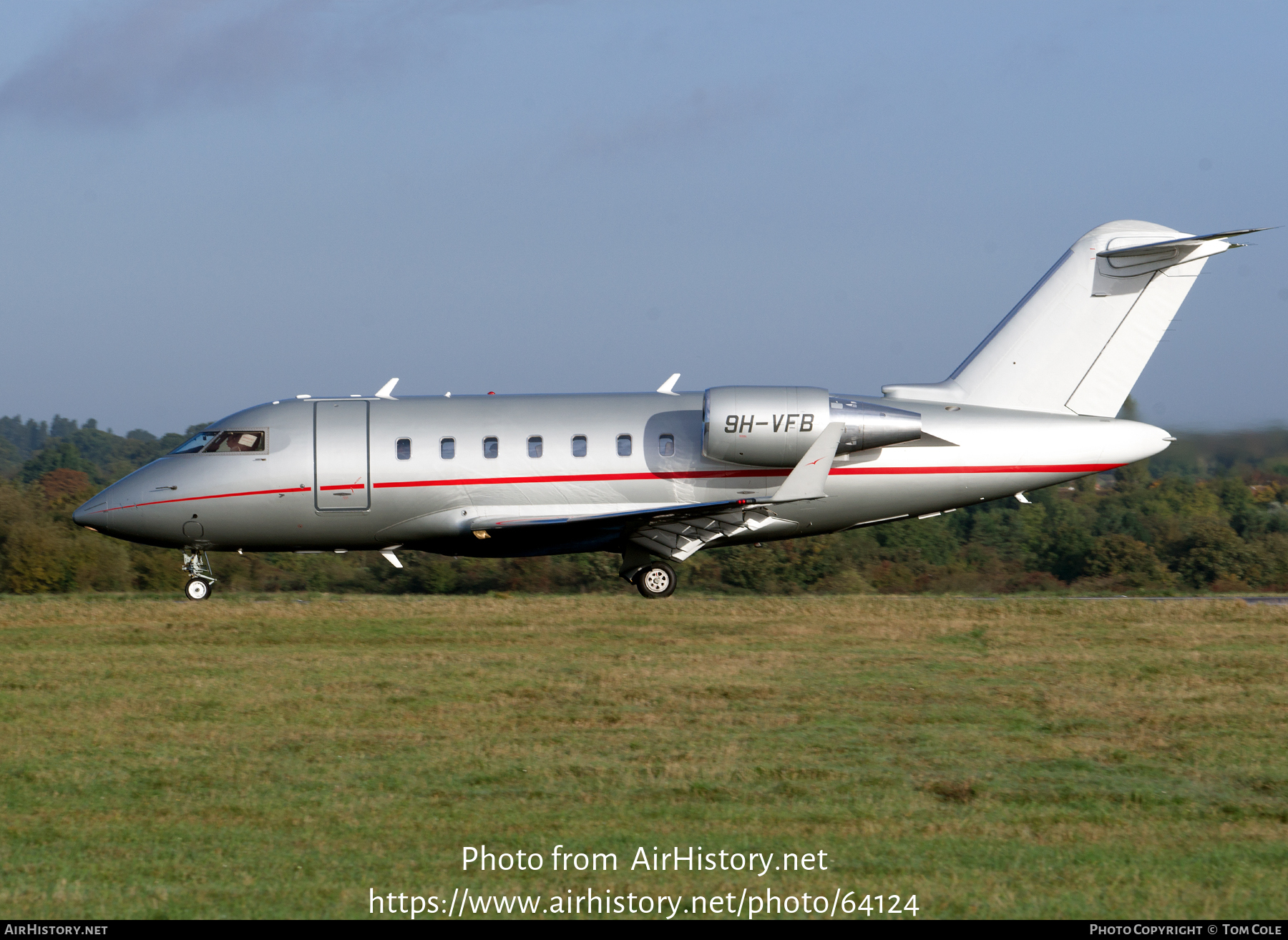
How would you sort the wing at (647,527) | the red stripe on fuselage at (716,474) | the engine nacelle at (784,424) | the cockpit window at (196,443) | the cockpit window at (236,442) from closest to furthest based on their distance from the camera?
the engine nacelle at (784,424)
the wing at (647,527)
the red stripe on fuselage at (716,474)
the cockpit window at (236,442)
the cockpit window at (196,443)

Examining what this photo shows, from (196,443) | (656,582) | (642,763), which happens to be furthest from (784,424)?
(642,763)

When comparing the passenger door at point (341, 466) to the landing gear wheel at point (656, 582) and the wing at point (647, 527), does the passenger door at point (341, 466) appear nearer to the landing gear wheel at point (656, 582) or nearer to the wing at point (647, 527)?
the wing at point (647, 527)

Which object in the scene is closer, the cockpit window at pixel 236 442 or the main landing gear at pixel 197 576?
the cockpit window at pixel 236 442

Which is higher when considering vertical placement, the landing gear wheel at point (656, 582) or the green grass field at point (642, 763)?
the landing gear wheel at point (656, 582)

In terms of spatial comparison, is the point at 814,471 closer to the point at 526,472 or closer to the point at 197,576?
the point at 526,472

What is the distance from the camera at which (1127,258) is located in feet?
79.3

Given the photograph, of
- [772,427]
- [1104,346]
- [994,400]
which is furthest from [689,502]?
[1104,346]

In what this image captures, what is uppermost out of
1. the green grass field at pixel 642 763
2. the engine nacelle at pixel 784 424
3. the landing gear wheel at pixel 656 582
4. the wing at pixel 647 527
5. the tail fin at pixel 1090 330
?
the tail fin at pixel 1090 330

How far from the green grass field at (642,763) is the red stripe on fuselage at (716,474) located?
3.92m

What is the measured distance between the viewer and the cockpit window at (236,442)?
24016 millimetres

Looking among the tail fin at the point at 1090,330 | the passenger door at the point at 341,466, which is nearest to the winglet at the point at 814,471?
the tail fin at the point at 1090,330

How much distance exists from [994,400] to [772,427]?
187 inches

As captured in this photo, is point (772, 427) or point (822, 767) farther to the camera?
point (772, 427)

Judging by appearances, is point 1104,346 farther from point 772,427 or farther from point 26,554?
point 26,554
